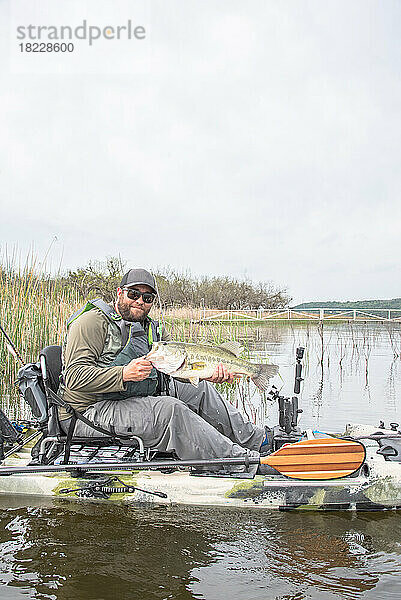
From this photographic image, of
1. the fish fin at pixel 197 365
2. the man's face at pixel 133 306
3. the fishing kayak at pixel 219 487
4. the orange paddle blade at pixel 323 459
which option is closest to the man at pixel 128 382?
the man's face at pixel 133 306

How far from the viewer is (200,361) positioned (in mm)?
4363

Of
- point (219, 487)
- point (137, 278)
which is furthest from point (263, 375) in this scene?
point (137, 278)

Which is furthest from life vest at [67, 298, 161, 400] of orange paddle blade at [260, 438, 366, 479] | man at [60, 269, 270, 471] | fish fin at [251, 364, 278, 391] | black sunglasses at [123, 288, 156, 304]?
orange paddle blade at [260, 438, 366, 479]

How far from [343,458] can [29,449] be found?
2805 mm

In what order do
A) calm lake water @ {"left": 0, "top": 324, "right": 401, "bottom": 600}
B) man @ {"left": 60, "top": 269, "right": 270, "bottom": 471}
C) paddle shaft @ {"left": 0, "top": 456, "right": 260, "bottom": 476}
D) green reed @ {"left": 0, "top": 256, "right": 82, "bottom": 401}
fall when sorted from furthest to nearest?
1. green reed @ {"left": 0, "top": 256, "right": 82, "bottom": 401}
2. man @ {"left": 60, "top": 269, "right": 270, "bottom": 471}
3. paddle shaft @ {"left": 0, "top": 456, "right": 260, "bottom": 476}
4. calm lake water @ {"left": 0, "top": 324, "right": 401, "bottom": 600}

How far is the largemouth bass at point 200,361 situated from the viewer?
425cm

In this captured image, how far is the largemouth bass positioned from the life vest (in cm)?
40

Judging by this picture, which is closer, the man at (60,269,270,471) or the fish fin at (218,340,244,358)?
the man at (60,269,270,471)

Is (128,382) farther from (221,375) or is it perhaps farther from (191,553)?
(191,553)

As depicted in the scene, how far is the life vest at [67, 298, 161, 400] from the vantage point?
4613 mm

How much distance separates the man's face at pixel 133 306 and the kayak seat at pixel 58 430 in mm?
683

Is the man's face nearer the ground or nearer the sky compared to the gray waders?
nearer the sky

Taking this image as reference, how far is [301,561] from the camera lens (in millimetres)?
3738

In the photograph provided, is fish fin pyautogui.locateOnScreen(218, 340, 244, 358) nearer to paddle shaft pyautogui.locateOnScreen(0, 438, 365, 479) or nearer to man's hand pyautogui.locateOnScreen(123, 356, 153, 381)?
man's hand pyautogui.locateOnScreen(123, 356, 153, 381)
